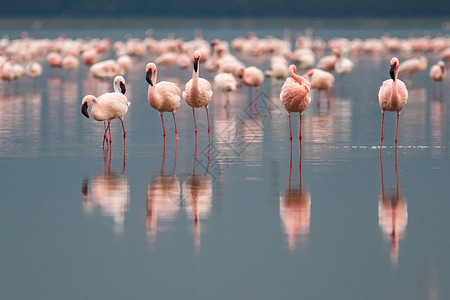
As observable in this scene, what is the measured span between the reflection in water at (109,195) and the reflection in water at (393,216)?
2.36 meters

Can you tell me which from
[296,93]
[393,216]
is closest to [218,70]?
[296,93]

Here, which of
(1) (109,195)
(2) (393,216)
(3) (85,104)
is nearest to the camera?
(2) (393,216)

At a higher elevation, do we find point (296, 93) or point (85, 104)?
point (296, 93)

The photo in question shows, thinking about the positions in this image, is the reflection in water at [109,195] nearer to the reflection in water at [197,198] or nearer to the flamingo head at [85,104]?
the reflection in water at [197,198]

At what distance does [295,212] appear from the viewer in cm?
902

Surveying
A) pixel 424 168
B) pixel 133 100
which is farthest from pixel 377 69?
pixel 424 168

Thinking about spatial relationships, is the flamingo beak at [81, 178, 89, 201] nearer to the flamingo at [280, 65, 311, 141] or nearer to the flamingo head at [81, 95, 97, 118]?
the flamingo head at [81, 95, 97, 118]

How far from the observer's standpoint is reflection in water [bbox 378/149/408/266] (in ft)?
26.1

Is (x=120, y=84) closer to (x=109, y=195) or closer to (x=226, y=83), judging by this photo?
(x=109, y=195)

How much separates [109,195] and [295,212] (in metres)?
2.08

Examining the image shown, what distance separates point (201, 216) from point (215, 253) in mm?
1276

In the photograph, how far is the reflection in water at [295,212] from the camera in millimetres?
8211

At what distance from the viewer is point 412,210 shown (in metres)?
9.08

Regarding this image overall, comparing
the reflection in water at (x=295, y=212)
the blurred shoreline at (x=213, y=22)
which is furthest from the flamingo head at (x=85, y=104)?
the blurred shoreline at (x=213, y=22)
